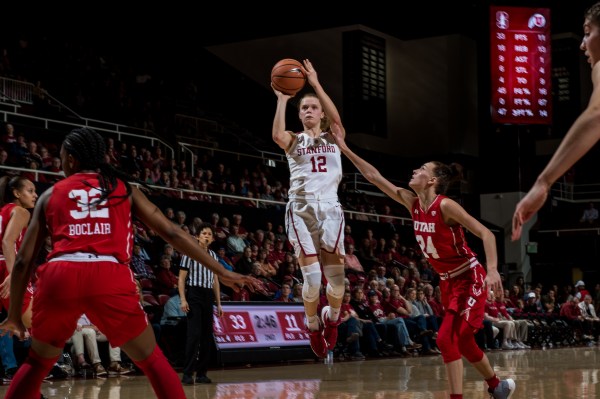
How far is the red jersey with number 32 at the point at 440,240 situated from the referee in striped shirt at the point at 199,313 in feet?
12.2

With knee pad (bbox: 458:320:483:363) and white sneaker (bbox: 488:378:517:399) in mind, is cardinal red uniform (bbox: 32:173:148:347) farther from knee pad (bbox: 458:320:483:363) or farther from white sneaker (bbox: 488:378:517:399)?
white sneaker (bbox: 488:378:517:399)

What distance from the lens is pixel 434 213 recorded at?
636 cm

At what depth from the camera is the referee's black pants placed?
9.73m

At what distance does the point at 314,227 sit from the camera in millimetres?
7820

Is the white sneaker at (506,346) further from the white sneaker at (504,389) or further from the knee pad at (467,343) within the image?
the knee pad at (467,343)

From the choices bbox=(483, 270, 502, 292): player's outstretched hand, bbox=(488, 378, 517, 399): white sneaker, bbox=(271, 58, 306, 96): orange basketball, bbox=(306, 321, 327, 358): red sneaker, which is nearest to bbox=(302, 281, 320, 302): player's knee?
bbox=(306, 321, 327, 358): red sneaker

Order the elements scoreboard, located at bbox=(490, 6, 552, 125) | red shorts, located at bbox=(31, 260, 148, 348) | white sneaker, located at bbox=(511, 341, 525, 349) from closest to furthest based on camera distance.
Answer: red shorts, located at bbox=(31, 260, 148, 348) → white sneaker, located at bbox=(511, 341, 525, 349) → scoreboard, located at bbox=(490, 6, 552, 125)

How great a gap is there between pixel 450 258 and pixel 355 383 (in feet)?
11.2

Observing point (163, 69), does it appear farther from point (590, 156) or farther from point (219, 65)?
point (590, 156)

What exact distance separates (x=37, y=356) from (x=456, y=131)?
26195 millimetres

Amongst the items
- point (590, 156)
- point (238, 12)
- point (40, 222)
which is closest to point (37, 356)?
point (40, 222)

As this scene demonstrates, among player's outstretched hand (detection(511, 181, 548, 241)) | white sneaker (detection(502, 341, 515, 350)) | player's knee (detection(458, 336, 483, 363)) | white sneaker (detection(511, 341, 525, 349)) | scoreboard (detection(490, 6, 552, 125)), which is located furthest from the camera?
scoreboard (detection(490, 6, 552, 125))

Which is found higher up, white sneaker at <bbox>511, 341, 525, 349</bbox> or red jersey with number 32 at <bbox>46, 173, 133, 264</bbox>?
red jersey with number 32 at <bbox>46, 173, 133, 264</bbox>

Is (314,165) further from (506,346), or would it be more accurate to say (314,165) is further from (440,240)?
(506,346)
